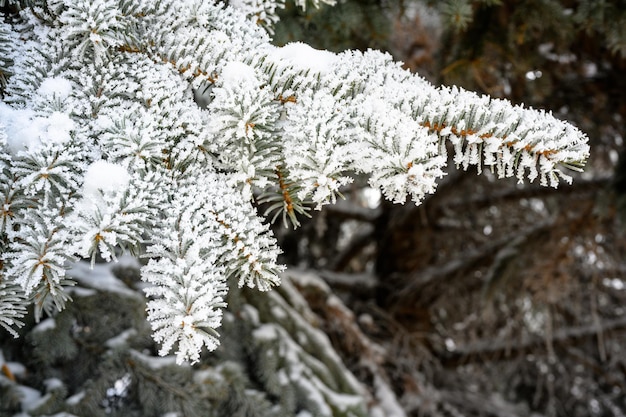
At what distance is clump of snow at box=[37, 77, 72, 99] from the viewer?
0.76 meters

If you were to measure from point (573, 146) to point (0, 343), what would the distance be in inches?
57.5

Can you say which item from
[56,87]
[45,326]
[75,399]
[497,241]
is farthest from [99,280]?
[497,241]

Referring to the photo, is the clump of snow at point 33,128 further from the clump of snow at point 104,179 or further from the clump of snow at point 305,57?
the clump of snow at point 305,57

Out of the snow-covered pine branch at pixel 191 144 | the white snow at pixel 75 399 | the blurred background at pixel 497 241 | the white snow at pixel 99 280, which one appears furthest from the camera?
the blurred background at pixel 497 241

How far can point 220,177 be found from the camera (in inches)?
31.0

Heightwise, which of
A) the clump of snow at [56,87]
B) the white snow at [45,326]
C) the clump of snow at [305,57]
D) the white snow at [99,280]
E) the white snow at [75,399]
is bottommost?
the white snow at [75,399]

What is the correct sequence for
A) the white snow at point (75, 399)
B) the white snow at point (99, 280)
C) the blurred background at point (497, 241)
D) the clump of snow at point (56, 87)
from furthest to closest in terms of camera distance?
the blurred background at point (497, 241) < the white snow at point (99, 280) < the white snow at point (75, 399) < the clump of snow at point (56, 87)

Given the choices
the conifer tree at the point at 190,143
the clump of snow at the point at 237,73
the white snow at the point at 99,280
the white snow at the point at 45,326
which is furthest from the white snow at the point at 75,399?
the clump of snow at the point at 237,73

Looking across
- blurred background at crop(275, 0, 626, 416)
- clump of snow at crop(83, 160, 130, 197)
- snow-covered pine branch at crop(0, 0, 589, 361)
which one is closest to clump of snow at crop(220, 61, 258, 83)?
snow-covered pine branch at crop(0, 0, 589, 361)

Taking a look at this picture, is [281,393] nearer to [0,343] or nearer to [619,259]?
[0,343]

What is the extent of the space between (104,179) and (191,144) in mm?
130

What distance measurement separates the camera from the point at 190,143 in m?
0.76

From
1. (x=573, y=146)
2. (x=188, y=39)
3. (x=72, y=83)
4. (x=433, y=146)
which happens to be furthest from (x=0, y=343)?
(x=573, y=146)

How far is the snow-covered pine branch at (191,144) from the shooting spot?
664 mm
